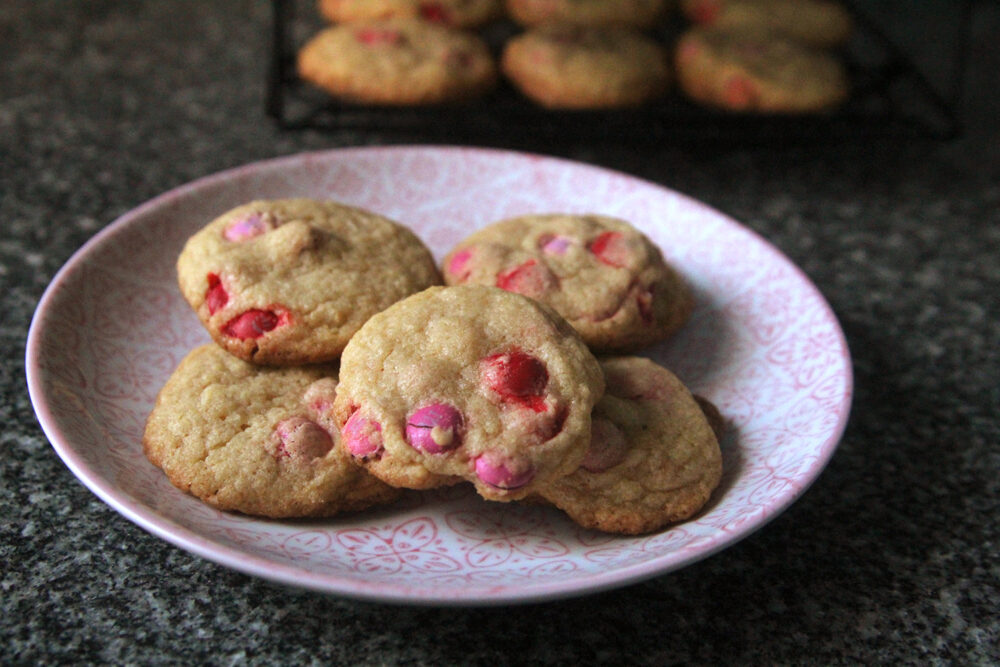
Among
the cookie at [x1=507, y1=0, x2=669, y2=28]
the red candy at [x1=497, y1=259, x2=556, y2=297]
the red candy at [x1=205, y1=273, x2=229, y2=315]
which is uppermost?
the red candy at [x1=205, y1=273, x2=229, y2=315]

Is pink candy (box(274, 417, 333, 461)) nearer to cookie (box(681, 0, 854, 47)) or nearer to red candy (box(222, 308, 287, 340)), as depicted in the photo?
red candy (box(222, 308, 287, 340))

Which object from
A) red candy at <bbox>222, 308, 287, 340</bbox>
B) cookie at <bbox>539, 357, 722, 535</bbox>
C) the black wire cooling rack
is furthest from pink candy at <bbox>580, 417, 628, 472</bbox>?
the black wire cooling rack

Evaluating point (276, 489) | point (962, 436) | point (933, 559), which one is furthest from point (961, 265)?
point (276, 489)

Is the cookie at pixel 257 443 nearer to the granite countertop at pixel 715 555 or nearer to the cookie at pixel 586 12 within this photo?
the granite countertop at pixel 715 555

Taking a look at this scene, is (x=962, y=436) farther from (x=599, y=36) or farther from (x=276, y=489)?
(x=599, y=36)

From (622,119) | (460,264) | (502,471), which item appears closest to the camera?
(502,471)

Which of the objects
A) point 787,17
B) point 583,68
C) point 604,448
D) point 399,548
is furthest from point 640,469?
point 787,17

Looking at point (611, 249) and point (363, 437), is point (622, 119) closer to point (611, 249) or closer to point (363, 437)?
point (611, 249)
